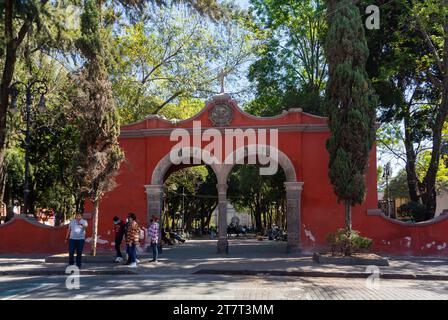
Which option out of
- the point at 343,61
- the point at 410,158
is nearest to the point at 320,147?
the point at 343,61

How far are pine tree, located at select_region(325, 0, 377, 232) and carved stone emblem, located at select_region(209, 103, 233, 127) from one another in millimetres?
4513

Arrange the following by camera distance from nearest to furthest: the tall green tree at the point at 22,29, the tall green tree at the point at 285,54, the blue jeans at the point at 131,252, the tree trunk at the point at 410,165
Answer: the blue jeans at the point at 131,252, the tall green tree at the point at 22,29, the tree trunk at the point at 410,165, the tall green tree at the point at 285,54

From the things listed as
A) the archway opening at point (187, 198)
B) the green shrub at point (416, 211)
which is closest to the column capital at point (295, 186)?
the green shrub at point (416, 211)

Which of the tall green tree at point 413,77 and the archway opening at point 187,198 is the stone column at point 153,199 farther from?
the tall green tree at point 413,77

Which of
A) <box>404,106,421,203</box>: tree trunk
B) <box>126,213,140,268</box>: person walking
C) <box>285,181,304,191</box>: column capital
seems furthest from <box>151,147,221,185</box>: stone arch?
<box>404,106,421,203</box>: tree trunk

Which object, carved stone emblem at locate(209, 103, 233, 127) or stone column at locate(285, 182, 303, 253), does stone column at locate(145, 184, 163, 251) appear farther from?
stone column at locate(285, 182, 303, 253)

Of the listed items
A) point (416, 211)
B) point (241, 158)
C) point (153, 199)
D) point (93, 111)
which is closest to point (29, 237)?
point (153, 199)

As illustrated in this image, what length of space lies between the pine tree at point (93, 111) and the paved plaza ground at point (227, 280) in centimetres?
258

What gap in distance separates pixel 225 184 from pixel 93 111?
6.25m

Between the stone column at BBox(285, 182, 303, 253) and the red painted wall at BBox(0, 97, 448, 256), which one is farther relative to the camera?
the stone column at BBox(285, 182, 303, 253)

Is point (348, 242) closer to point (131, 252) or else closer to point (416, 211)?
point (131, 252)

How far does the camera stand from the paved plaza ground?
9945 mm

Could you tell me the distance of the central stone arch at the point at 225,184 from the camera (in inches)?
770

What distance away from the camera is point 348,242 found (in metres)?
15.9
